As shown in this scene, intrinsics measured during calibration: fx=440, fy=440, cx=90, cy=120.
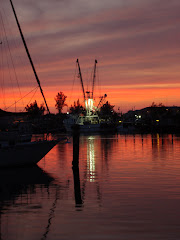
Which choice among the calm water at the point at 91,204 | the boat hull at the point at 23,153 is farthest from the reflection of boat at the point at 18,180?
the boat hull at the point at 23,153

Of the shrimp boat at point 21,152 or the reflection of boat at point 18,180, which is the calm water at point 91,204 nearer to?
the reflection of boat at point 18,180

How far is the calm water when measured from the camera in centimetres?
1716

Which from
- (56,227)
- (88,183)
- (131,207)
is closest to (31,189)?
(88,183)

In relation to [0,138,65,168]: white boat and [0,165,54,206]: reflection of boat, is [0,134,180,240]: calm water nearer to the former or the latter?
[0,165,54,206]: reflection of boat

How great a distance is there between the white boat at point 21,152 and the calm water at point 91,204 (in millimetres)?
1840

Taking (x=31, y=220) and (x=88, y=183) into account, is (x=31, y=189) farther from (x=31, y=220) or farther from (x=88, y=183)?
(x=31, y=220)

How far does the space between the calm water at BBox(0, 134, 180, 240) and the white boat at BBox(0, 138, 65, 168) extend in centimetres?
184

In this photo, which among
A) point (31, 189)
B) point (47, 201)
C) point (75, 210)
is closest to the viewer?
point (75, 210)

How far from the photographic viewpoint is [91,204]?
22594 millimetres

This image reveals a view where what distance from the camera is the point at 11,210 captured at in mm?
21250

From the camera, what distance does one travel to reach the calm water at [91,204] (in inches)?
675

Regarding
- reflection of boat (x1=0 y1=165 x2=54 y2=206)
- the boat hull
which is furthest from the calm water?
the boat hull

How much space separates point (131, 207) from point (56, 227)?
5035mm

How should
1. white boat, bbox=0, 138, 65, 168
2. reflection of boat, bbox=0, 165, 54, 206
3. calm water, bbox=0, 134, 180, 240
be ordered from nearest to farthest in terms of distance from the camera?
calm water, bbox=0, 134, 180, 240 → reflection of boat, bbox=0, 165, 54, 206 → white boat, bbox=0, 138, 65, 168
